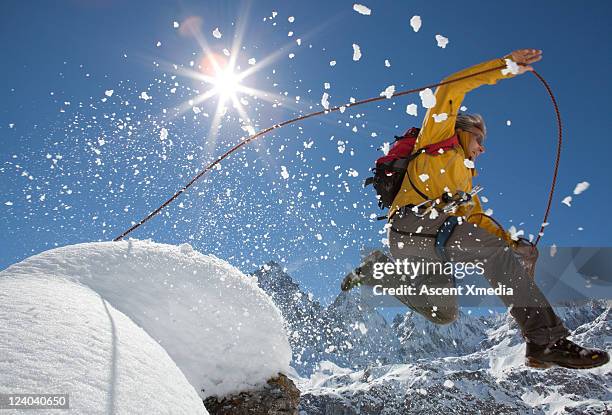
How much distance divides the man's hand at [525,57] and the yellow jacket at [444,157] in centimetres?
17

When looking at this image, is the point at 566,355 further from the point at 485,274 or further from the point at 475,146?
the point at 475,146

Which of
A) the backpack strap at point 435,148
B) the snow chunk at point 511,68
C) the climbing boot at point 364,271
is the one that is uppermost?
the snow chunk at point 511,68

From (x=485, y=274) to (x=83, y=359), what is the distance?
4600mm

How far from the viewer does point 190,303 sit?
4762mm

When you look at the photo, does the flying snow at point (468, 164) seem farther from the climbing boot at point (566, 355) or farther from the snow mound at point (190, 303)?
the snow mound at point (190, 303)

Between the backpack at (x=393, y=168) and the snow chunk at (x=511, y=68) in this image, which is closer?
the snow chunk at (x=511, y=68)

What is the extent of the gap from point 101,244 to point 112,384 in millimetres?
3297

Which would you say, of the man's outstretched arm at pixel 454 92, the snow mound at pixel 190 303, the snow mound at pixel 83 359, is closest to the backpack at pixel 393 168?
the man's outstretched arm at pixel 454 92

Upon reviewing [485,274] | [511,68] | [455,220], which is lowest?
[485,274]

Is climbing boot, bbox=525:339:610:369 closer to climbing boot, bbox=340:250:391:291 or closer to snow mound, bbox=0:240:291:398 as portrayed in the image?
climbing boot, bbox=340:250:391:291

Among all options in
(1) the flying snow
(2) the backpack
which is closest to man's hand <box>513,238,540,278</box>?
(1) the flying snow

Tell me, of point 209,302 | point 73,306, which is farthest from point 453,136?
point 73,306

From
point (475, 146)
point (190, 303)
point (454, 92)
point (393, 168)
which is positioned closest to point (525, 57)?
point (454, 92)

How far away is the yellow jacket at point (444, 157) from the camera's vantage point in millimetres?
5582
